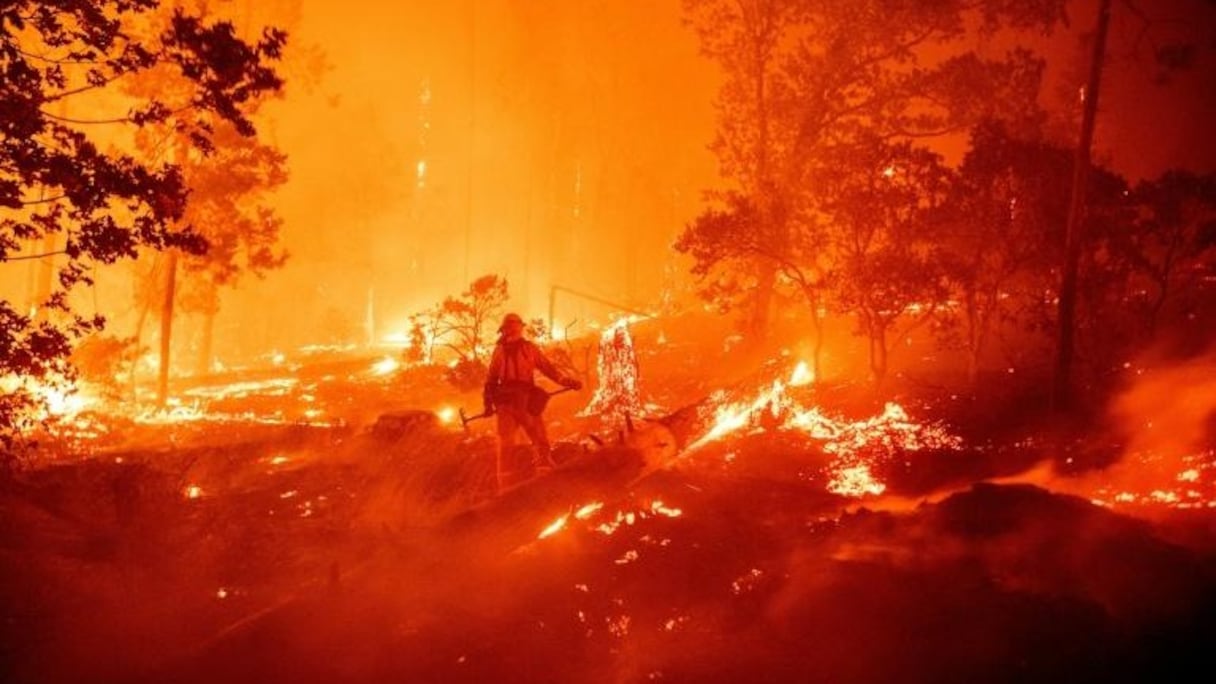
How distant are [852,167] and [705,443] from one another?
7.52m

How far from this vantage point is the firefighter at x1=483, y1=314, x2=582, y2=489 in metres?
9.83

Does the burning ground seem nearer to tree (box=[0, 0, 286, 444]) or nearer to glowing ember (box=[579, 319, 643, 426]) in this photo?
tree (box=[0, 0, 286, 444])

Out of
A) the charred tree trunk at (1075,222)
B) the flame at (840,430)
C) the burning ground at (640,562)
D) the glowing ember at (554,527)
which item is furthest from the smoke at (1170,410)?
the glowing ember at (554,527)

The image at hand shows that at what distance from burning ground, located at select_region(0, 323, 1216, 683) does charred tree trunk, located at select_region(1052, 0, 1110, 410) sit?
3.22 ft

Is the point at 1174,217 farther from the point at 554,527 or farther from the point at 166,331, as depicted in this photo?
the point at 166,331

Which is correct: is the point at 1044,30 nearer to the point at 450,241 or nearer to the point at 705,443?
the point at 705,443

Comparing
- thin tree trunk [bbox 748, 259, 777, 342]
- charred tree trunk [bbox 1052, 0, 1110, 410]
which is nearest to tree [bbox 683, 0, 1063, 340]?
thin tree trunk [bbox 748, 259, 777, 342]

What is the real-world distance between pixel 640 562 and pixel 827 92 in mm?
17210

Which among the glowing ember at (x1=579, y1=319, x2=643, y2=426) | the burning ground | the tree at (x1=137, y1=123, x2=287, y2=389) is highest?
the tree at (x1=137, y1=123, x2=287, y2=389)

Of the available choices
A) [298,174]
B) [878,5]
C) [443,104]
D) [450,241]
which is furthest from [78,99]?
[878,5]

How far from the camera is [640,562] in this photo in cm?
775

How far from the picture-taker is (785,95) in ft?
70.7

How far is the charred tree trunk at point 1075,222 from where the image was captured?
1274 centimetres

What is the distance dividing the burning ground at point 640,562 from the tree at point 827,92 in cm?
751
